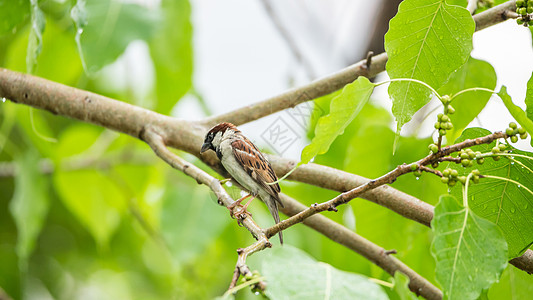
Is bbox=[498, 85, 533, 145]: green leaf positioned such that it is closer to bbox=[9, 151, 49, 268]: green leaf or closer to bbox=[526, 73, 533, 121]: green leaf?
bbox=[526, 73, 533, 121]: green leaf

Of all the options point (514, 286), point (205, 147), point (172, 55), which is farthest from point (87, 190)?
point (514, 286)

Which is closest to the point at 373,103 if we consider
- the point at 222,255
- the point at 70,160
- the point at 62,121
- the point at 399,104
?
the point at 222,255

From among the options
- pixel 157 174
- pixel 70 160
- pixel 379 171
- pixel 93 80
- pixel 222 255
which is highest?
pixel 93 80

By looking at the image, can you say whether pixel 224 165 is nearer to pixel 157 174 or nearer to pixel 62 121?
pixel 157 174

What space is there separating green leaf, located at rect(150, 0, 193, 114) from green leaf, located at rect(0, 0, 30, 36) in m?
0.82

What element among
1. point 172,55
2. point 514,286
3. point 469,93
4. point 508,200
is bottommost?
point 514,286

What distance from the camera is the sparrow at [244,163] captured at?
2068 mm

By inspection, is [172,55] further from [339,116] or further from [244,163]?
[339,116]

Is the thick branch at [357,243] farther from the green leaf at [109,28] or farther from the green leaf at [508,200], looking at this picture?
the green leaf at [109,28]

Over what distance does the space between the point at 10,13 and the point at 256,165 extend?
1.25 metres

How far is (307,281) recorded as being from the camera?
1149 millimetres

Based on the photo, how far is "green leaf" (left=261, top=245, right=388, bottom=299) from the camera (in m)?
1.10

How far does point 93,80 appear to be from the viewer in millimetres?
4430

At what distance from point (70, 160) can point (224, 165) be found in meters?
1.74
